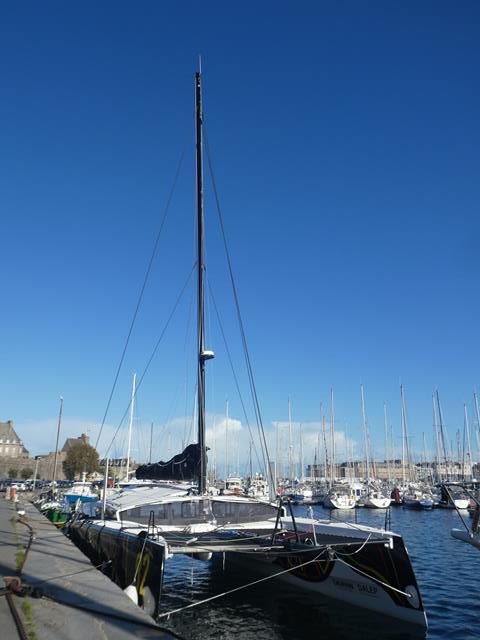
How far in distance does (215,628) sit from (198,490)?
474 cm

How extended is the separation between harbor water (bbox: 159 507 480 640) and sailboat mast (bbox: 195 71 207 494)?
10.3ft

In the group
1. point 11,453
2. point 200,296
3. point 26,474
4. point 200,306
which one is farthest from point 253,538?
point 11,453

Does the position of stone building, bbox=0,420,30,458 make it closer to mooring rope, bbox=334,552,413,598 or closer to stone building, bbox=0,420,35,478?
stone building, bbox=0,420,35,478

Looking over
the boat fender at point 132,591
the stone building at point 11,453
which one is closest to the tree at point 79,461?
the stone building at point 11,453

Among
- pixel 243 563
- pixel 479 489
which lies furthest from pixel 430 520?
pixel 479 489

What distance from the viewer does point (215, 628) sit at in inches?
468

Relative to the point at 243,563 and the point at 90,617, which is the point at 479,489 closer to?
the point at 243,563

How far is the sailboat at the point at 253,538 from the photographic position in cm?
1139

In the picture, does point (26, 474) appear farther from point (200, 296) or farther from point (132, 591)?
point (132, 591)

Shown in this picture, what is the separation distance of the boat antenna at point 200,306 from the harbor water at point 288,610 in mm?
3109

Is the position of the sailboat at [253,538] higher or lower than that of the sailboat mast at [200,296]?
lower

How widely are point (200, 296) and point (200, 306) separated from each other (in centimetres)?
46

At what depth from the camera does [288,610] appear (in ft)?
42.7

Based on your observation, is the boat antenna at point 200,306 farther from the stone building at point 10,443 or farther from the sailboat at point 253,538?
the stone building at point 10,443
